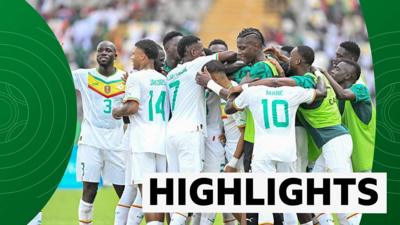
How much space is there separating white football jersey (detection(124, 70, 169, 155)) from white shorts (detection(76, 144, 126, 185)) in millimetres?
1325

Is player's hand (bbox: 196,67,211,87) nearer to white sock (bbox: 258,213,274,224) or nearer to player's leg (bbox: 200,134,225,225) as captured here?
player's leg (bbox: 200,134,225,225)

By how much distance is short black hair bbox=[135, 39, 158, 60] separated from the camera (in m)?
10.6

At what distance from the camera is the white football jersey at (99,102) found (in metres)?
11.9

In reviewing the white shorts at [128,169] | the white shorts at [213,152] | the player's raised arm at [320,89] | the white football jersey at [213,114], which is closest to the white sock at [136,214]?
the white shorts at [128,169]

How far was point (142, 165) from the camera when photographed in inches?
416

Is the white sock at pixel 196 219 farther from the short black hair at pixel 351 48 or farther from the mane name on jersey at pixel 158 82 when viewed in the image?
the short black hair at pixel 351 48

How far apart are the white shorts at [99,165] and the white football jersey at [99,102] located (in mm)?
84

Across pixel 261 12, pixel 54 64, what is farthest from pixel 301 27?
pixel 54 64

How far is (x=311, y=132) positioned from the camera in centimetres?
1059

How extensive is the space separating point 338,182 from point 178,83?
80.2 inches

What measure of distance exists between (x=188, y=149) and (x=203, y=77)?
0.81m

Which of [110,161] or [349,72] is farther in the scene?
[110,161]

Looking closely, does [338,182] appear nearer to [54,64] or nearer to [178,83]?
[178,83]

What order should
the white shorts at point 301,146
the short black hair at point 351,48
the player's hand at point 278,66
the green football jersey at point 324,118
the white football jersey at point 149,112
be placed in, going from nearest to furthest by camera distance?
the player's hand at point 278,66, the green football jersey at point 324,118, the white football jersey at point 149,112, the white shorts at point 301,146, the short black hair at point 351,48
